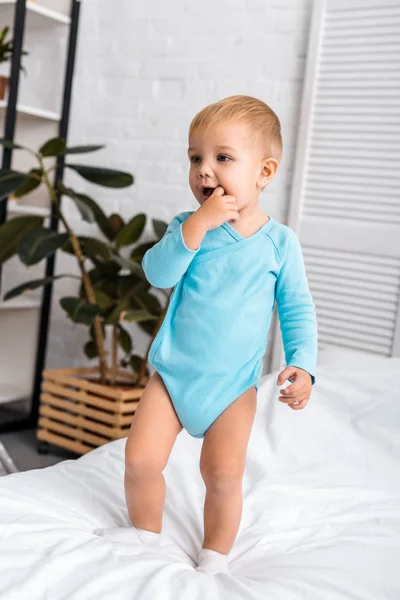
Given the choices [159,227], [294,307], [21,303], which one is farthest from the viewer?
[21,303]

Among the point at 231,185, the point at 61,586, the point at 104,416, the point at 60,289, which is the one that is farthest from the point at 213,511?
the point at 60,289

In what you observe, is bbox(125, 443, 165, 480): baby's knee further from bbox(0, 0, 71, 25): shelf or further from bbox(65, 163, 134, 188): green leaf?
bbox(0, 0, 71, 25): shelf

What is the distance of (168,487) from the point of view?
1570 mm

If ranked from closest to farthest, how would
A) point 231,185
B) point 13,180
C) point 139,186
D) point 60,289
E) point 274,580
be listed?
point 274,580 → point 231,185 → point 13,180 → point 139,186 → point 60,289

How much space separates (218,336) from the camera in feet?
4.35

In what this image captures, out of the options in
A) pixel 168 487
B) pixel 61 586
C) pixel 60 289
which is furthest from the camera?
pixel 60 289

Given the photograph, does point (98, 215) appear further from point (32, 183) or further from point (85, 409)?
point (85, 409)

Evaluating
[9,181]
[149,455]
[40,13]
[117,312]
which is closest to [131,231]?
[117,312]

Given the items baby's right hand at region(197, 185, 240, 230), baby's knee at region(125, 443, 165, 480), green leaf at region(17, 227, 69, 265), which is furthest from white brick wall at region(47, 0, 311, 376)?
baby's knee at region(125, 443, 165, 480)

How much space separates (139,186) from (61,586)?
219cm

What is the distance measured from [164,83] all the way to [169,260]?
190 centimetres

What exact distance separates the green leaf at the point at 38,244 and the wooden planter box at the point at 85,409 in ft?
1.59

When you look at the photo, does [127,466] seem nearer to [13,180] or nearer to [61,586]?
[61,586]

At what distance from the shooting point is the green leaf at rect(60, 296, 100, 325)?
250 centimetres
